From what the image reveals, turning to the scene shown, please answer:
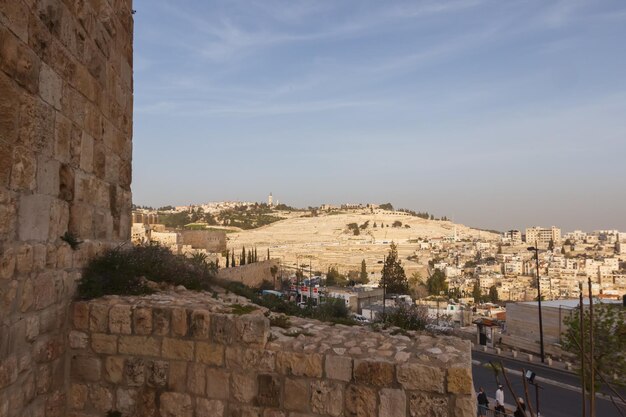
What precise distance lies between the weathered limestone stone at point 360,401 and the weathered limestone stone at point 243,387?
2.21ft

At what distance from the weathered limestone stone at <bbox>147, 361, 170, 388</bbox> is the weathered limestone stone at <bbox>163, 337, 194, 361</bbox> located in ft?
0.24

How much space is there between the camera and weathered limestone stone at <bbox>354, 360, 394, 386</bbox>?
9.39ft

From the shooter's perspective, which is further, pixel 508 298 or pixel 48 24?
pixel 508 298

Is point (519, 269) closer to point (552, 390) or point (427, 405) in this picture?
point (552, 390)

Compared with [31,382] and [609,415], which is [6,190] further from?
[609,415]

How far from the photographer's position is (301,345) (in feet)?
10.3

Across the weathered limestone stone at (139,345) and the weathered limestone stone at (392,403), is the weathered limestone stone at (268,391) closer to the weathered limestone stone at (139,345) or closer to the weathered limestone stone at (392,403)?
the weathered limestone stone at (392,403)

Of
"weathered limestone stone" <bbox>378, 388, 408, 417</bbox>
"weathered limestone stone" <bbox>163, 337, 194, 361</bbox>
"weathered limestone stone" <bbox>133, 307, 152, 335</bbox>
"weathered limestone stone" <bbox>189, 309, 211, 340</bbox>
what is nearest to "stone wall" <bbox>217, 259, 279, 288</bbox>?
"weathered limestone stone" <bbox>133, 307, 152, 335</bbox>

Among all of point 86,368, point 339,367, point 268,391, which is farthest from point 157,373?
point 339,367

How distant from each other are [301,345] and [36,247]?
79.0 inches

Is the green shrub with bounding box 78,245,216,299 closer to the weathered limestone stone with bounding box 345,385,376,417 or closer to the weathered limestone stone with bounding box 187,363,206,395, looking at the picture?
the weathered limestone stone with bounding box 187,363,206,395

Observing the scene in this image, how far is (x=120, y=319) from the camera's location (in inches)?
137

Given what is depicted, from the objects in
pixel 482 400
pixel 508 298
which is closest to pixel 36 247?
pixel 482 400

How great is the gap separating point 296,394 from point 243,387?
0.40 metres
